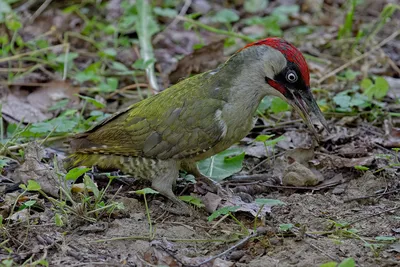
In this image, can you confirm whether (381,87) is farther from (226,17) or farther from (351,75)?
(226,17)

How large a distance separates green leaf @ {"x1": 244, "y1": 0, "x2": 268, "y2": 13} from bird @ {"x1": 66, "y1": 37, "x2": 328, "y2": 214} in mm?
4213

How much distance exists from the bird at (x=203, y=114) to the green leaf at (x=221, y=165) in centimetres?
26

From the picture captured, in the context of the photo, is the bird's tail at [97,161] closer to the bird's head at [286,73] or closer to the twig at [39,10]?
the bird's head at [286,73]

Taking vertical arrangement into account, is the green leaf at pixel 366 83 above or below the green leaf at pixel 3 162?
above

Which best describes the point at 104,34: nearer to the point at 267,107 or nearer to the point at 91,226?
the point at 267,107

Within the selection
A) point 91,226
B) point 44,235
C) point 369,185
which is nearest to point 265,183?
point 369,185

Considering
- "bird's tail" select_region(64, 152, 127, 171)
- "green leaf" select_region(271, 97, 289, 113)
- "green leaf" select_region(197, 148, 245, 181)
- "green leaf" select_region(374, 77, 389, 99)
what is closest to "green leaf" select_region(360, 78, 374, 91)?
"green leaf" select_region(374, 77, 389, 99)

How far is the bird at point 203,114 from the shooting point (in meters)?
4.34

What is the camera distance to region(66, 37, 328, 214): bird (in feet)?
14.3

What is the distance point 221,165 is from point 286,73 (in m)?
1.01

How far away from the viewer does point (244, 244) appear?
3.91 meters

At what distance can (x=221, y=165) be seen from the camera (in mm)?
4984

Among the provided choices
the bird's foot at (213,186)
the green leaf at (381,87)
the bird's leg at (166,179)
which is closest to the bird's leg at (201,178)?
the bird's foot at (213,186)

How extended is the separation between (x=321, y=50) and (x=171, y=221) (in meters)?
3.83
